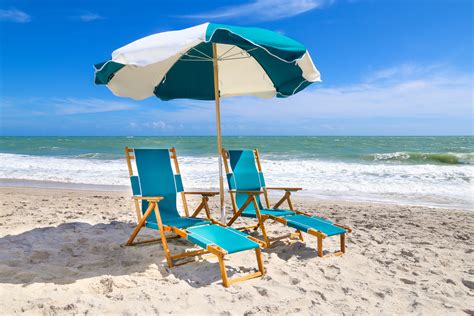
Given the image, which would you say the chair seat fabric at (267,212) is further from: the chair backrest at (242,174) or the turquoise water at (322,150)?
the turquoise water at (322,150)

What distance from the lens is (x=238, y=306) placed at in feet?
8.48

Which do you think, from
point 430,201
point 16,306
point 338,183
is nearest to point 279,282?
point 16,306

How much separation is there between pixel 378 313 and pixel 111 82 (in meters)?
3.51

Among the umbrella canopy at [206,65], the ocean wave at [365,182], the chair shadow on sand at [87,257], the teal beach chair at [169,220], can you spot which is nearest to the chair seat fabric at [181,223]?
the teal beach chair at [169,220]

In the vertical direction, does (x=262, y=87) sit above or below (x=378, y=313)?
above

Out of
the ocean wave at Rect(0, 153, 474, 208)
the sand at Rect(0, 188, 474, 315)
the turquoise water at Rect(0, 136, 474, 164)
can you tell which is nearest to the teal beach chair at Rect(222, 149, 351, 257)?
the sand at Rect(0, 188, 474, 315)

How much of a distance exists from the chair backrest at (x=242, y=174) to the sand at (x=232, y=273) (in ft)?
1.91

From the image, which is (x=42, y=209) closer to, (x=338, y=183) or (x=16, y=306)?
(x=16, y=306)

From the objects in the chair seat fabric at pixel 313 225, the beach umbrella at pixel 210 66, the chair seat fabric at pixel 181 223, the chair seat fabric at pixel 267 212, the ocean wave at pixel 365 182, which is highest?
the beach umbrella at pixel 210 66

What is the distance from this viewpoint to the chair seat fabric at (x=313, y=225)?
375 cm

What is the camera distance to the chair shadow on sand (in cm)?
304

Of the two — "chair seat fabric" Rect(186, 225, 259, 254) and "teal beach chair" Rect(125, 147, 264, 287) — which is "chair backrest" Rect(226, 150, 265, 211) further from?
"chair seat fabric" Rect(186, 225, 259, 254)

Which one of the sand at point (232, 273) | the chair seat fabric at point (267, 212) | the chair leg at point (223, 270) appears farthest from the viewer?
the chair seat fabric at point (267, 212)

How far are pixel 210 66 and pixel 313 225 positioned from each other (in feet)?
7.93
